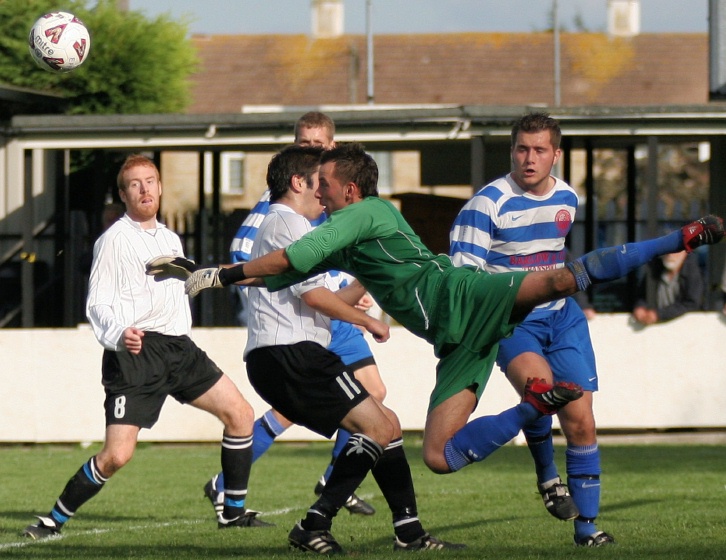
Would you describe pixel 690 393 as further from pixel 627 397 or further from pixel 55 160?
pixel 55 160

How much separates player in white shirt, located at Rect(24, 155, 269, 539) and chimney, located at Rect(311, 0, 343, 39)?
160 ft

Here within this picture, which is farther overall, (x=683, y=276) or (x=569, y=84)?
(x=569, y=84)

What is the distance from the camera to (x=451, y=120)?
15086 mm

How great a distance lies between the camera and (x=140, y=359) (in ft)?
24.4

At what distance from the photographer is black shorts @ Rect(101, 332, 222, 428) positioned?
7.34 m

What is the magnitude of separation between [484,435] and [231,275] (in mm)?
1323

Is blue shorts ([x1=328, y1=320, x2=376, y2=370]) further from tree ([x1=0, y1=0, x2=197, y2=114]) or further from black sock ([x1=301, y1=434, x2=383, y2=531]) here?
tree ([x1=0, y1=0, x2=197, y2=114])

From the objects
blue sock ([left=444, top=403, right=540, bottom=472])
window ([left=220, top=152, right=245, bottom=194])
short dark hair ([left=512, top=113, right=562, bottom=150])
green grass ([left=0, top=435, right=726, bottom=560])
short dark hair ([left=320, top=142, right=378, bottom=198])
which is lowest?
green grass ([left=0, top=435, right=726, bottom=560])

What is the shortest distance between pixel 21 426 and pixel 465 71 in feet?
125

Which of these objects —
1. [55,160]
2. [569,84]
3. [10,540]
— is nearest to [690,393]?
[10,540]

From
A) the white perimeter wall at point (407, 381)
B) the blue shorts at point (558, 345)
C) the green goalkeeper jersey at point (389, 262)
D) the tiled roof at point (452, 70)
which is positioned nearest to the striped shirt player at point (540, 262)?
the blue shorts at point (558, 345)

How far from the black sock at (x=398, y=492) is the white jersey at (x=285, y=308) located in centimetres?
71

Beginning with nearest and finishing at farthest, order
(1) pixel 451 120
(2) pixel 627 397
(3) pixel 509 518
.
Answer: (3) pixel 509 518
(2) pixel 627 397
(1) pixel 451 120

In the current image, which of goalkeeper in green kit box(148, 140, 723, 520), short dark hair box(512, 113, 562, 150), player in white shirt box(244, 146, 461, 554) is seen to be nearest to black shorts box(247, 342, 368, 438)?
player in white shirt box(244, 146, 461, 554)
